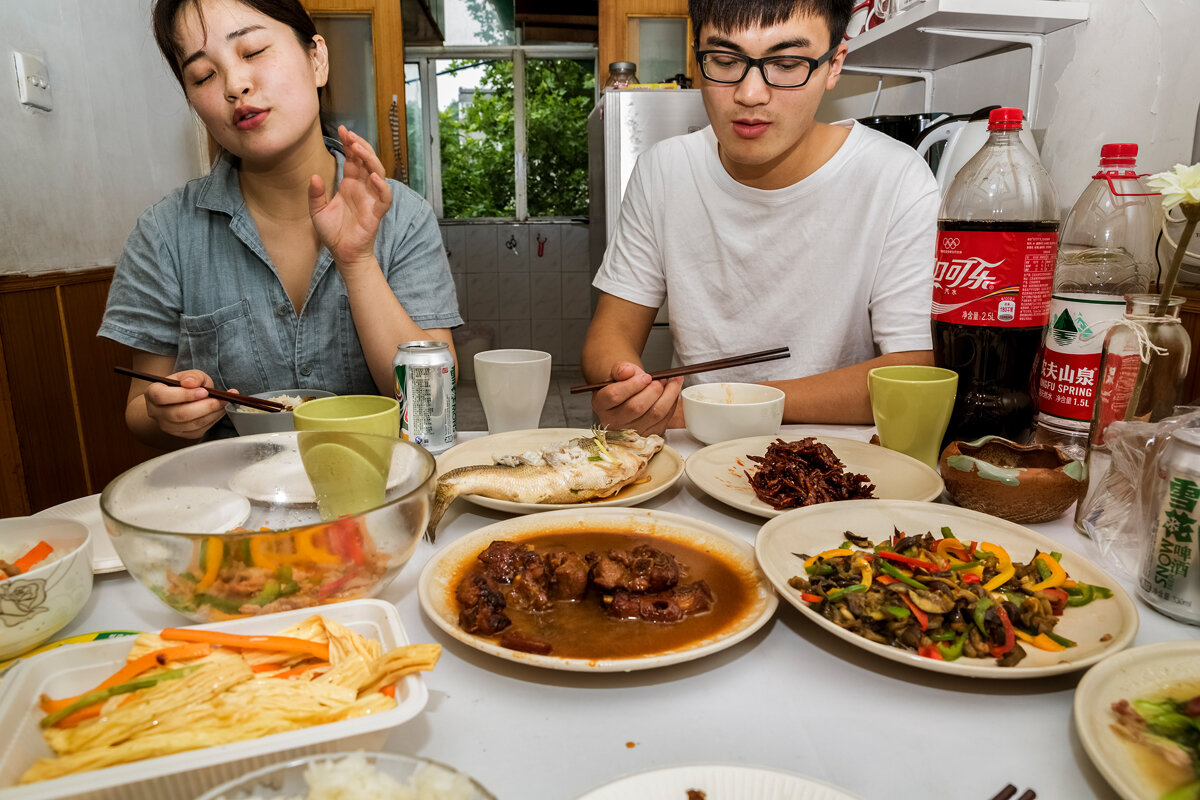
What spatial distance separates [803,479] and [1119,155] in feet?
2.61

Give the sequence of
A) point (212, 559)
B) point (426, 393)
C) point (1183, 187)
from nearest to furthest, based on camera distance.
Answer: point (212, 559), point (1183, 187), point (426, 393)

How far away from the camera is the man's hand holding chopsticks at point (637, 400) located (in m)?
1.43

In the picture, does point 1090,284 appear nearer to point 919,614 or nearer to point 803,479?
point 803,479

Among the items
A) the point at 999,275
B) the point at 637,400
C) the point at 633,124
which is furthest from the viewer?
the point at 633,124

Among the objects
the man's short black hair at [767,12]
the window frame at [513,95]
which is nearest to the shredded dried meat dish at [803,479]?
the man's short black hair at [767,12]

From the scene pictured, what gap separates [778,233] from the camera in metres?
2.04

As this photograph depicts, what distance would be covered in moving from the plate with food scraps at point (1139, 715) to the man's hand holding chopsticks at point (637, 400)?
883 millimetres

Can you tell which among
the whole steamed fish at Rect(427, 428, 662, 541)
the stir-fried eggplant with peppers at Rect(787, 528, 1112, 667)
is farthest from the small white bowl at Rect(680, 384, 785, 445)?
the stir-fried eggplant with peppers at Rect(787, 528, 1112, 667)

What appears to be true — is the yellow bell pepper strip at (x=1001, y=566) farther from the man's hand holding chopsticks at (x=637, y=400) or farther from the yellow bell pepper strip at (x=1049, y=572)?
the man's hand holding chopsticks at (x=637, y=400)

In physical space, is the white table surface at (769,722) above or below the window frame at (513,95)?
below

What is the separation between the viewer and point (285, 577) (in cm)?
75

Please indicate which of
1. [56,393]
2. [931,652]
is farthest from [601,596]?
[56,393]

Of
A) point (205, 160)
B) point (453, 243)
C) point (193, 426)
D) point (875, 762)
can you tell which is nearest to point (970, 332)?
point (875, 762)

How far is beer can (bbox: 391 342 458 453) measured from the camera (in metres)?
1.28
